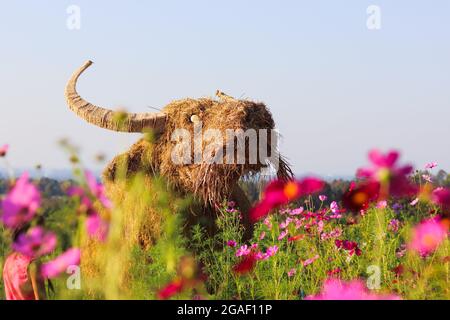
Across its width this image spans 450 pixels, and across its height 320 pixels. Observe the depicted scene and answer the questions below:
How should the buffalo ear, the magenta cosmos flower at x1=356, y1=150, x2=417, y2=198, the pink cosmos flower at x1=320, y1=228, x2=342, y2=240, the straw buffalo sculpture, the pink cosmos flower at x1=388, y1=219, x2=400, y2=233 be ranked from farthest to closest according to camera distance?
the buffalo ear, the straw buffalo sculpture, the pink cosmos flower at x1=388, y1=219, x2=400, y2=233, the pink cosmos flower at x1=320, y1=228, x2=342, y2=240, the magenta cosmos flower at x1=356, y1=150, x2=417, y2=198

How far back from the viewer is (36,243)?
3092 mm

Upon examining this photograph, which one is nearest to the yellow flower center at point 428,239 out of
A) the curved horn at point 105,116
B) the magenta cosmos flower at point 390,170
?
the magenta cosmos flower at point 390,170

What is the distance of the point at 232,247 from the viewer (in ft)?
18.7

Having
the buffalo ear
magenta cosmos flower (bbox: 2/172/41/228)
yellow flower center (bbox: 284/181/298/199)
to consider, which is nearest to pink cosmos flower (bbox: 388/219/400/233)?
the buffalo ear

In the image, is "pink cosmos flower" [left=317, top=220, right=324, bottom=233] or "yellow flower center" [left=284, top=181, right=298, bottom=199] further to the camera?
"pink cosmos flower" [left=317, top=220, right=324, bottom=233]

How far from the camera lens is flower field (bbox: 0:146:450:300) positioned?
292 centimetres

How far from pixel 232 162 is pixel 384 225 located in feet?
4.58

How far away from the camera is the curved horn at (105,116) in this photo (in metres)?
5.86

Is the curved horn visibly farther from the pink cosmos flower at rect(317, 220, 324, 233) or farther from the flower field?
the pink cosmos flower at rect(317, 220, 324, 233)

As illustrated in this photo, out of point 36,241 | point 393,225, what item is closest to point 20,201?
point 36,241

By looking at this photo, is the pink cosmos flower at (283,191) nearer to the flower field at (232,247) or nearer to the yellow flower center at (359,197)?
the flower field at (232,247)
